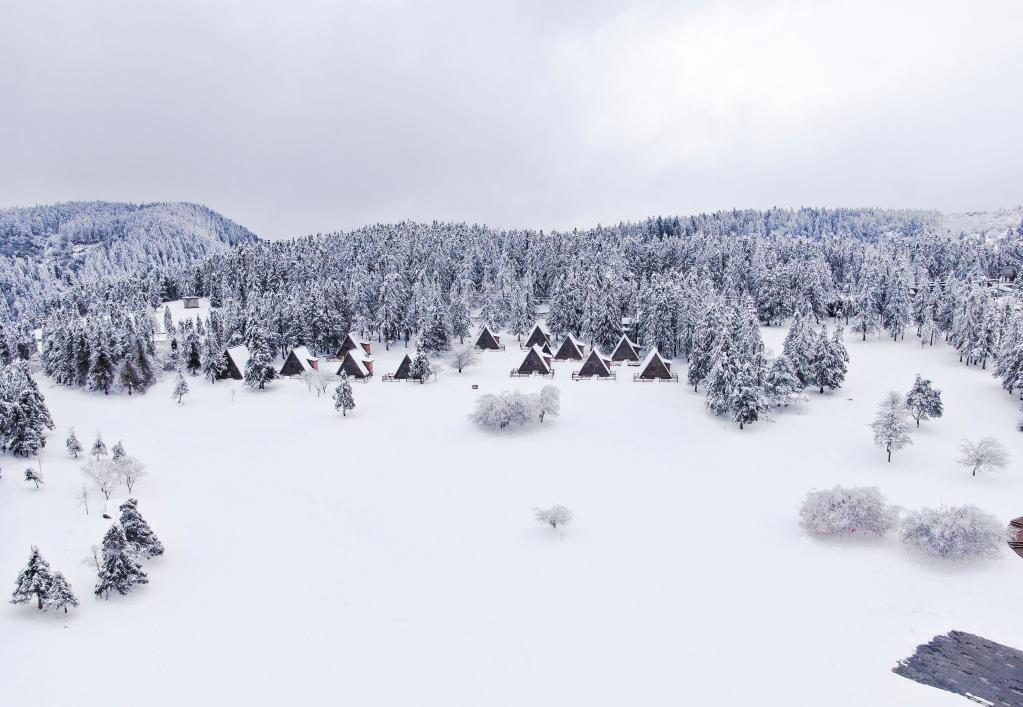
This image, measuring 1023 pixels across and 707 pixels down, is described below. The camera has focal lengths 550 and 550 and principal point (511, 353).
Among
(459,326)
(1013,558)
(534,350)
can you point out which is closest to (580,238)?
(459,326)

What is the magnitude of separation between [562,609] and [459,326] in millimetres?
61092

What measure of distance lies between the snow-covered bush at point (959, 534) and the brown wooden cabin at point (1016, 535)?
0.70 meters

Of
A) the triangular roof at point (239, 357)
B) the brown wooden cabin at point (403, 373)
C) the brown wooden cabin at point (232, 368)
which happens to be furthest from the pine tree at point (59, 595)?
the brown wooden cabin at point (232, 368)

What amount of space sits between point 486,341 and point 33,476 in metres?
56.1

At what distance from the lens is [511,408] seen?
48.0m

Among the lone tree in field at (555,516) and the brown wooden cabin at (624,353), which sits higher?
the brown wooden cabin at (624,353)

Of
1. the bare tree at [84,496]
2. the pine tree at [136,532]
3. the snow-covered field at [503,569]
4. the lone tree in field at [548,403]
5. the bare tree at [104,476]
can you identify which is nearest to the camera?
the snow-covered field at [503,569]

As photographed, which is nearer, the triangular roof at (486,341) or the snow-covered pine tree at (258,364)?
the snow-covered pine tree at (258,364)

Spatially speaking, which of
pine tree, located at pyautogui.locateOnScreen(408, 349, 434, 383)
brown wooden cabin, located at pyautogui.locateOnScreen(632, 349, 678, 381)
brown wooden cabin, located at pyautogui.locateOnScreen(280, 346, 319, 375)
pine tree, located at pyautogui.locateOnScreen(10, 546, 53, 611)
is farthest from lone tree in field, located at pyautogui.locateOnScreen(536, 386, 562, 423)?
pine tree, located at pyautogui.locateOnScreen(10, 546, 53, 611)

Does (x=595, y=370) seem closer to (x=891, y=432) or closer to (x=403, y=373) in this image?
(x=403, y=373)

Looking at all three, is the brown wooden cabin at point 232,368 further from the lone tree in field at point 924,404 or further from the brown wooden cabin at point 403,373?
the lone tree in field at point 924,404

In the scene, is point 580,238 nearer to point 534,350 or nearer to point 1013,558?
point 534,350

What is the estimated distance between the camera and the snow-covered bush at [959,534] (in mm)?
28297

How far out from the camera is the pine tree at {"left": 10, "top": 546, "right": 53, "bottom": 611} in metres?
24.8
